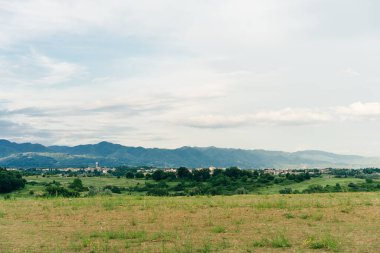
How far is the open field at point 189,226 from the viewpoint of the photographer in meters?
16.0

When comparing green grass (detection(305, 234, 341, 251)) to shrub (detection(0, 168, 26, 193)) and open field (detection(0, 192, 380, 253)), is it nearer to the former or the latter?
open field (detection(0, 192, 380, 253))

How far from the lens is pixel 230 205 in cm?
2808

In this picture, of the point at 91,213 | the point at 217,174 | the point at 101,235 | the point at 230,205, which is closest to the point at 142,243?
the point at 101,235

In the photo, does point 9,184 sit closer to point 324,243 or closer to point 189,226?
point 189,226

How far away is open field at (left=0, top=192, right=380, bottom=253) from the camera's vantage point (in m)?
16.0

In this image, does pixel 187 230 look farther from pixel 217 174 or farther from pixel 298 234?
pixel 217 174

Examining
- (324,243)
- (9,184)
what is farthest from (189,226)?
(9,184)

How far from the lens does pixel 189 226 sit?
20.9 meters

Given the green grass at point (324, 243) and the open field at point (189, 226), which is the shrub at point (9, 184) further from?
the green grass at point (324, 243)

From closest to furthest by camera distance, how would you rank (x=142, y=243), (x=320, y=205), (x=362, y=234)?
(x=142, y=243) → (x=362, y=234) → (x=320, y=205)

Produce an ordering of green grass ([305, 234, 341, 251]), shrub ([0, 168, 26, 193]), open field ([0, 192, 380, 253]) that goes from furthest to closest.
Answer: shrub ([0, 168, 26, 193])
open field ([0, 192, 380, 253])
green grass ([305, 234, 341, 251])

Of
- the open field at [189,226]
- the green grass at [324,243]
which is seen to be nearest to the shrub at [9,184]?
the open field at [189,226]

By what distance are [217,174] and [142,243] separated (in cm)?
10085

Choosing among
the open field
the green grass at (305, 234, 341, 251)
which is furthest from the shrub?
the green grass at (305, 234, 341, 251)
